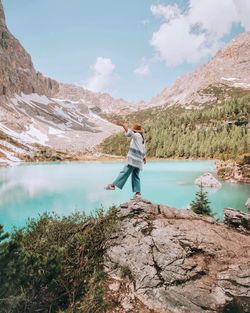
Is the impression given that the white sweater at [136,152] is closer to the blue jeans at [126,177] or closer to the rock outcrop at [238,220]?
the blue jeans at [126,177]

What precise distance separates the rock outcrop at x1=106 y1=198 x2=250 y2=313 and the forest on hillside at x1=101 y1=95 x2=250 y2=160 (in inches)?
3686

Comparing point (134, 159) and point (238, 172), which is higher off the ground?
point (134, 159)

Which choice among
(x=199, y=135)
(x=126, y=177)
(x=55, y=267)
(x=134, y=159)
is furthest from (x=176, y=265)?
(x=199, y=135)

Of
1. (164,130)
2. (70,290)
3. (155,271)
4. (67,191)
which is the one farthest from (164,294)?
(164,130)

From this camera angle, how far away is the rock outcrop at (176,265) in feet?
27.3

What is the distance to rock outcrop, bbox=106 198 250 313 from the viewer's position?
8.33m

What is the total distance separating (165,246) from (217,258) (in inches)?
58.4

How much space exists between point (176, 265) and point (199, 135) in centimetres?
12337

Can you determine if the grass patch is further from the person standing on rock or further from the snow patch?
the snow patch

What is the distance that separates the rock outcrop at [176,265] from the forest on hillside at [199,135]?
307 ft

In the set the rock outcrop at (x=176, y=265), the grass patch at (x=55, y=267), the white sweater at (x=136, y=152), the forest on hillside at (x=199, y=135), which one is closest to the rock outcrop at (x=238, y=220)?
the rock outcrop at (x=176, y=265)

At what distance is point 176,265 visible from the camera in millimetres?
9055

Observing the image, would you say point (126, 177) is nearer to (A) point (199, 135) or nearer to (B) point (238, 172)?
(B) point (238, 172)

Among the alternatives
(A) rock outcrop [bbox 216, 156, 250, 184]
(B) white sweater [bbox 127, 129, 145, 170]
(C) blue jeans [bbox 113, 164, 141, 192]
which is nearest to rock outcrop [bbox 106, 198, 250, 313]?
(C) blue jeans [bbox 113, 164, 141, 192]
